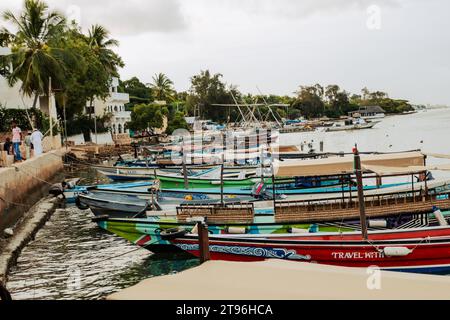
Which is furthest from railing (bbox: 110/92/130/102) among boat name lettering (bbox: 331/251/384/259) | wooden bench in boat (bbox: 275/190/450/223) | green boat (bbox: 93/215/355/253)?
boat name lettering (bbox: 331/251/384/259)

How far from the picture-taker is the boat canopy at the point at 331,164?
15.1 meters

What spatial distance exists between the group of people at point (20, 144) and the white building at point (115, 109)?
3250cm

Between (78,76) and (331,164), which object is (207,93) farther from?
(331,164)

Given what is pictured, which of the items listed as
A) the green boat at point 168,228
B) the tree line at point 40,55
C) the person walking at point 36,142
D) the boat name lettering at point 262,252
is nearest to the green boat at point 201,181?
the person walking at point 36,142

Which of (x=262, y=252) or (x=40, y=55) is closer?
(x=262, y=252)

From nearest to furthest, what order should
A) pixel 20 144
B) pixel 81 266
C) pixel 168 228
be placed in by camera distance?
pixel 168 228 < pixel 81 266 < pixel 20 144

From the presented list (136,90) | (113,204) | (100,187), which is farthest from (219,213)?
(136,90)

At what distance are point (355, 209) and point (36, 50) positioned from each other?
106 ft

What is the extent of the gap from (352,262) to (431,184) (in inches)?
224

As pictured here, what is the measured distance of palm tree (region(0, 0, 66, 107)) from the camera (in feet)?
123

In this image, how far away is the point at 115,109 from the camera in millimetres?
63562

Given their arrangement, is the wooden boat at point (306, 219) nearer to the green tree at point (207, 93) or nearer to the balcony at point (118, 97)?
the balcony at point (118, 97)

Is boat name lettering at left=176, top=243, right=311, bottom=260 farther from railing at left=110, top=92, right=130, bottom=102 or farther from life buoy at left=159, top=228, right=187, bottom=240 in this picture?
railing at left=110, top=92, right=130, bottom=102
